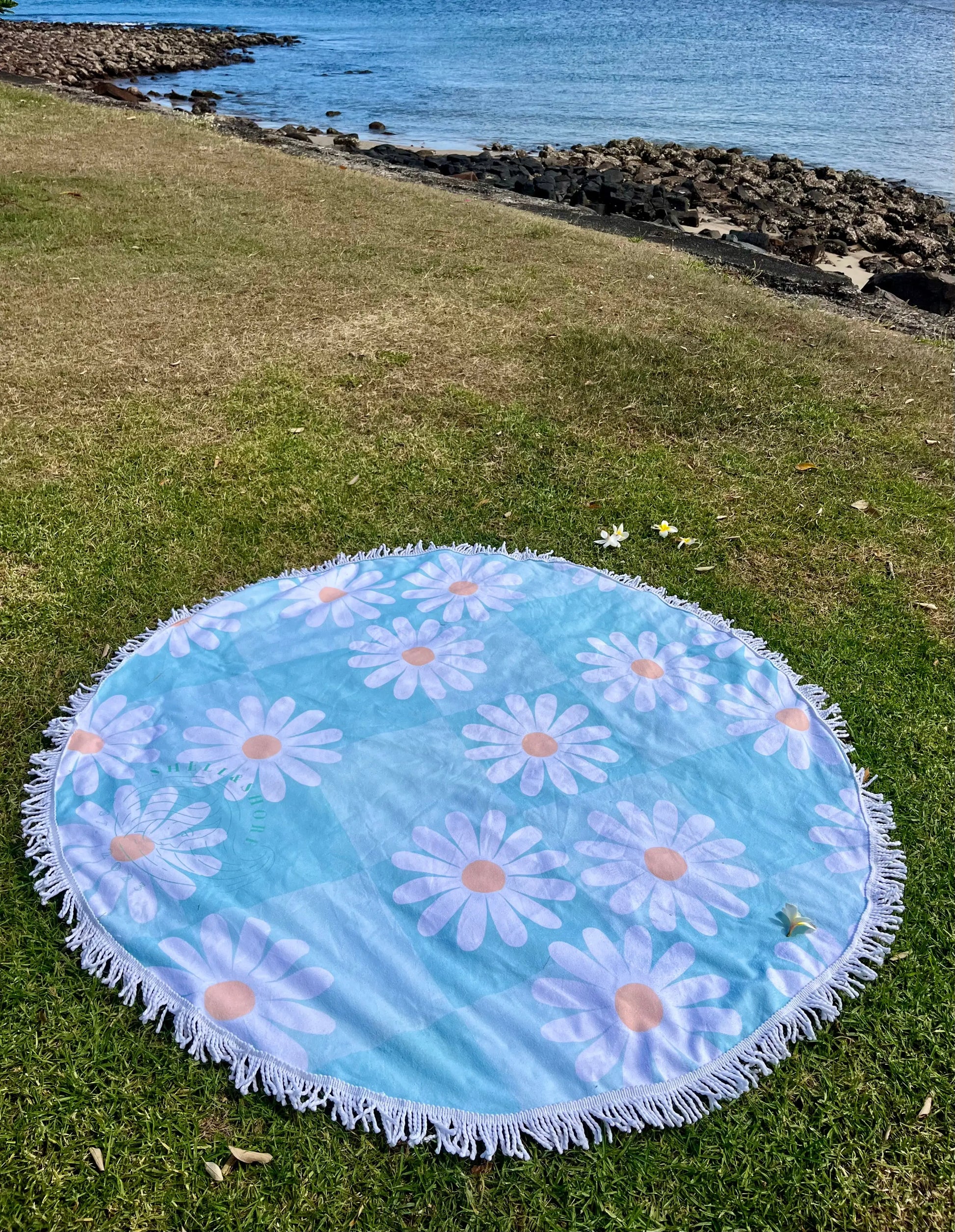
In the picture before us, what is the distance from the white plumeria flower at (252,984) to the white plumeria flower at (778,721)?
1.61 meters

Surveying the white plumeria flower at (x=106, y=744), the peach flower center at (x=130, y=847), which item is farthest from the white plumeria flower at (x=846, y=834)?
the white plumeria flower at (x=106, y=744)

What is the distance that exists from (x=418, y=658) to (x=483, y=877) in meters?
0.99

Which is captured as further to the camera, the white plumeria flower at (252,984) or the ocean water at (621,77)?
the ocean water at (621,77)

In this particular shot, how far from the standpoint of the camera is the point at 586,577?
354 cm

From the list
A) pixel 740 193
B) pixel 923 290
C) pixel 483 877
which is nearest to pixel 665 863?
pixel 483 877

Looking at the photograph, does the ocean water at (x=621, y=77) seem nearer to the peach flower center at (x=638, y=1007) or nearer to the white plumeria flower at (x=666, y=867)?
the white plumeria flower at (x=666, y=867)

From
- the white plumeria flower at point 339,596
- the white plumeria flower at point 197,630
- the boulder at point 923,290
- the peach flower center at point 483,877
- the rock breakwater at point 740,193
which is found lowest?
the peach flower center at point 483,877

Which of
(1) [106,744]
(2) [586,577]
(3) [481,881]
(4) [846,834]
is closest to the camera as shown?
(3) [481,881]

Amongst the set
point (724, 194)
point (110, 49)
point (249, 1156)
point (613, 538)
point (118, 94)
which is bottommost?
point (249, 1156)

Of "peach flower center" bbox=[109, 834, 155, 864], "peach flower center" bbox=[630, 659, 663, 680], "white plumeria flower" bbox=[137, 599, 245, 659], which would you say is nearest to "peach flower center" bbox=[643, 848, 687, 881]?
"peach flower center" bbox=[630, 659, 663, 680]

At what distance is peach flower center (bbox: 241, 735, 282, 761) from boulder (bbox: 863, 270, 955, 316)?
298 inches

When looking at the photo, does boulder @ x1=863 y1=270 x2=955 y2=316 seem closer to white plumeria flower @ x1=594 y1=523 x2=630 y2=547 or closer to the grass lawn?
the grass lawn

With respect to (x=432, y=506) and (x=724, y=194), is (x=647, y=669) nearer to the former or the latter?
(x=432, y=506)

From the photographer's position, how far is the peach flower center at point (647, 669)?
9.95 feet
